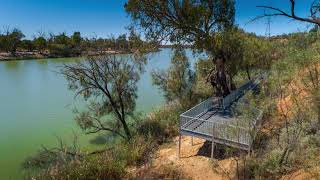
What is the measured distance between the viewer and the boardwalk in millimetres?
11969

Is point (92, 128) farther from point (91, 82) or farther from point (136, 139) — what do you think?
point (136, 139)

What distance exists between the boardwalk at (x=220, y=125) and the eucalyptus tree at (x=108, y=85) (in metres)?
5.14

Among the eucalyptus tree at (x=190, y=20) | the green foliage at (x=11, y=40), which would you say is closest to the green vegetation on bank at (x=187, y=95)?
the eucalyptus tree at (x=190, y=20)

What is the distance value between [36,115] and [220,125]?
19875 mm

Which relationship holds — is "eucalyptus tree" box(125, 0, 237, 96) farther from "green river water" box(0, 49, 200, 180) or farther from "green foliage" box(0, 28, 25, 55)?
"green foliage" box(0, 28, 25, 55)

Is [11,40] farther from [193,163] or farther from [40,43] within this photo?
[193,163]

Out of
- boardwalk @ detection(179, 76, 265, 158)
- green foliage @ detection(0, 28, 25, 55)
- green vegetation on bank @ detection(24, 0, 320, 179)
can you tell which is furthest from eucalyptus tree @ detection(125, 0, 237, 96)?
green foliage @ detection(0, 28, 25, 55)

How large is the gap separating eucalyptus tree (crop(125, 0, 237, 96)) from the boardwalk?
137 inches

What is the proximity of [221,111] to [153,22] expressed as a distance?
649cm

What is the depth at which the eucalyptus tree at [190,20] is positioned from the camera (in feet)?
59.8

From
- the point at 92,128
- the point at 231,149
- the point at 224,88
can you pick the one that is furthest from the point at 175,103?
the point at 231,149

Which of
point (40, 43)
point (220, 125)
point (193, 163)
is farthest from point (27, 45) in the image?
point (220, 125)

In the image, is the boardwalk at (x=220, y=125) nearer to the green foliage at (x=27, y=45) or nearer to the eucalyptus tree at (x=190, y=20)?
the eucalyptus tree at (x=190, y=20)

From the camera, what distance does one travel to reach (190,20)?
1830 cm
